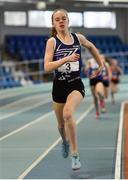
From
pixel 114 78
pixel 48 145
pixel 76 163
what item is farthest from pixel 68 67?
pixel 114 78

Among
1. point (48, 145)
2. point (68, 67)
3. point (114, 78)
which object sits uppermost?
point (68, 67)

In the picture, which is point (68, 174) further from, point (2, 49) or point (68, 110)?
point (2, 49)

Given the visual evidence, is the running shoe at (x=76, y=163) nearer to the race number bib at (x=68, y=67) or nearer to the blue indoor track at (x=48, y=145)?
the blue indoor track at (x=48, y=145)

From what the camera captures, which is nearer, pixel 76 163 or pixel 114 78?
pixel 76 163

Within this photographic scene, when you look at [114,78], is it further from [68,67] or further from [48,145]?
[68,67]

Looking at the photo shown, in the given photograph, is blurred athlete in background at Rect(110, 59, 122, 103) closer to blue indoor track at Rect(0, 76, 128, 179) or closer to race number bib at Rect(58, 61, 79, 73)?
blue indoor track at Rect(0, 76, 128, 179)

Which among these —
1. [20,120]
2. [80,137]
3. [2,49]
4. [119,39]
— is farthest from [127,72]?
[80,137]

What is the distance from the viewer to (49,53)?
7.09m

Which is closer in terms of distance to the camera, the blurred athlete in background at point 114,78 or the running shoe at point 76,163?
the running shoe at point 76,163

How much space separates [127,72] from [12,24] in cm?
802

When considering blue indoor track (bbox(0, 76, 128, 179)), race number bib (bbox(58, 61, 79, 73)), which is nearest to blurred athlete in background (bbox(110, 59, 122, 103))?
blue indoor track (bbox(0, 76, 128, 179))

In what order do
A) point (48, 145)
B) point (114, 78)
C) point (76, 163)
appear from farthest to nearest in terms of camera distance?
point (114, 78) < point (48, 145) < point (76, 163)

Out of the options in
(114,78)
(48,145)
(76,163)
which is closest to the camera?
(76,163)

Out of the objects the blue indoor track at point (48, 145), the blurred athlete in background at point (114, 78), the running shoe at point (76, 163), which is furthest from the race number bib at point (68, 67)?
the blurred athlete in background at point (114, 78)
